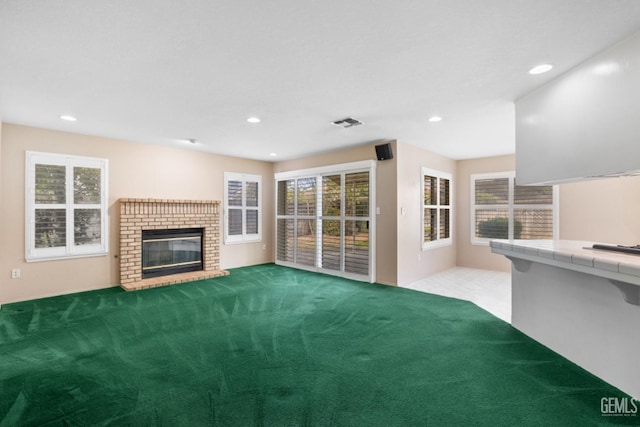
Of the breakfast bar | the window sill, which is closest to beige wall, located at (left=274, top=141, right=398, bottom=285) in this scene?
the breakfast bar

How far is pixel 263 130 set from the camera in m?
4.50

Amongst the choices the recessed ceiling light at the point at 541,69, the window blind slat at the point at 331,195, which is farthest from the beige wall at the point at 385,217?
the recessed ceiling light at the point at 541,69

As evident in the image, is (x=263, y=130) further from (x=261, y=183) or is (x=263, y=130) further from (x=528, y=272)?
(x=528, y=272)

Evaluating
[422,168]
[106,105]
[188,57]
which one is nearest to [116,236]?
[106,105]

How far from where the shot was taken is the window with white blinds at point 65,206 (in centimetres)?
431

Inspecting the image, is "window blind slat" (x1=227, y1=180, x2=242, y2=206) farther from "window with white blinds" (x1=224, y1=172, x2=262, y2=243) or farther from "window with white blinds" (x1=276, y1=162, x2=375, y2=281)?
"window with white blinds" (x1=276, y1=162, x2=375, y2=281)

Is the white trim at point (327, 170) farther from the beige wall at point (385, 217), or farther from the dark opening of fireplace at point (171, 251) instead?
the dark opening of fireplace at point (171, 251)

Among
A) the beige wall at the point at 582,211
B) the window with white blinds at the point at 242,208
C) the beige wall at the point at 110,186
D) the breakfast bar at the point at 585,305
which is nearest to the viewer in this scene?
the breakfast bar at the point at 585,305

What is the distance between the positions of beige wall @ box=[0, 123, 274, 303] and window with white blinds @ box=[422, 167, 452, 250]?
373cm

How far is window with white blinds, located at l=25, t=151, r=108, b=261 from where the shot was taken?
14.1ft

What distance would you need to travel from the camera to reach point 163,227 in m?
5.45

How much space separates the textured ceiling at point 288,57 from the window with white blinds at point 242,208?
2.54 m

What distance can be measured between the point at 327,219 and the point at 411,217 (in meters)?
1.61

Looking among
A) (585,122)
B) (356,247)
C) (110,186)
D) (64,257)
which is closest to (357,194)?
(356,247)
